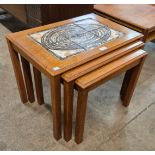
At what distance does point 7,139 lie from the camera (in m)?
1.20

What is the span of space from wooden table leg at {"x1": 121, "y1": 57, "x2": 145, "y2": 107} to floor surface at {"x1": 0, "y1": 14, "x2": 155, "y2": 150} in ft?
0.26

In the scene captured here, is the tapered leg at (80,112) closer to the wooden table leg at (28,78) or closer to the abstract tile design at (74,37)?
the abstract tile design at (74,37)

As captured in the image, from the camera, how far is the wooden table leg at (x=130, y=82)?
1.20 m

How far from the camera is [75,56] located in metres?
0.96

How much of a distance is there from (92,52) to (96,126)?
556mm

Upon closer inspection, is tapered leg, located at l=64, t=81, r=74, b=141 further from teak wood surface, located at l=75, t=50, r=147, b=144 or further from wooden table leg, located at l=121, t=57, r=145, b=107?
wooden table leg, located at l=121, t=57, r=145, b=107

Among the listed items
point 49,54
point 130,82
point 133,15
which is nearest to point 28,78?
point 49,54

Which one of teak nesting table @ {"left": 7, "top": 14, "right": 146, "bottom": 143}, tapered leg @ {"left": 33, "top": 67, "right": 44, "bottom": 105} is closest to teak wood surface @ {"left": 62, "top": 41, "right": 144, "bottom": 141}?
teak nesting table @ {"left": 7, "top": 14, "right": 146, "bottom": 143}

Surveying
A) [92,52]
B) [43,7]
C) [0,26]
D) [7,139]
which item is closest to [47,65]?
[92,52]

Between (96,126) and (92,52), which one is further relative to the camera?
(96,126)

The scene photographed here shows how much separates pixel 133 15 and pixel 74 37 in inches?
30.4

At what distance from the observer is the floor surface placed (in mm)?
1195

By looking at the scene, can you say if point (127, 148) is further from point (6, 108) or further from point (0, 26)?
point (0, 26)

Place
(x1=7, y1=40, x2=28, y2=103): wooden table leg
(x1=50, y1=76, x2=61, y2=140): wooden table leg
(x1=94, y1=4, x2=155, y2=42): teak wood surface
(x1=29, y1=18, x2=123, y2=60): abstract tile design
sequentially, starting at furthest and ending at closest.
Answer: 1. (x1=94, y1=4, x2=155, y2=42): teak wood surface
2. (x1=7, y1=40, x2=28, y2=103): wooden table leg
3. (x1=29, y1=18, x2=123, y2=60): abstract tile design
4. (x1=50, y1=76, x2=61, y2=140): wooden table leg
